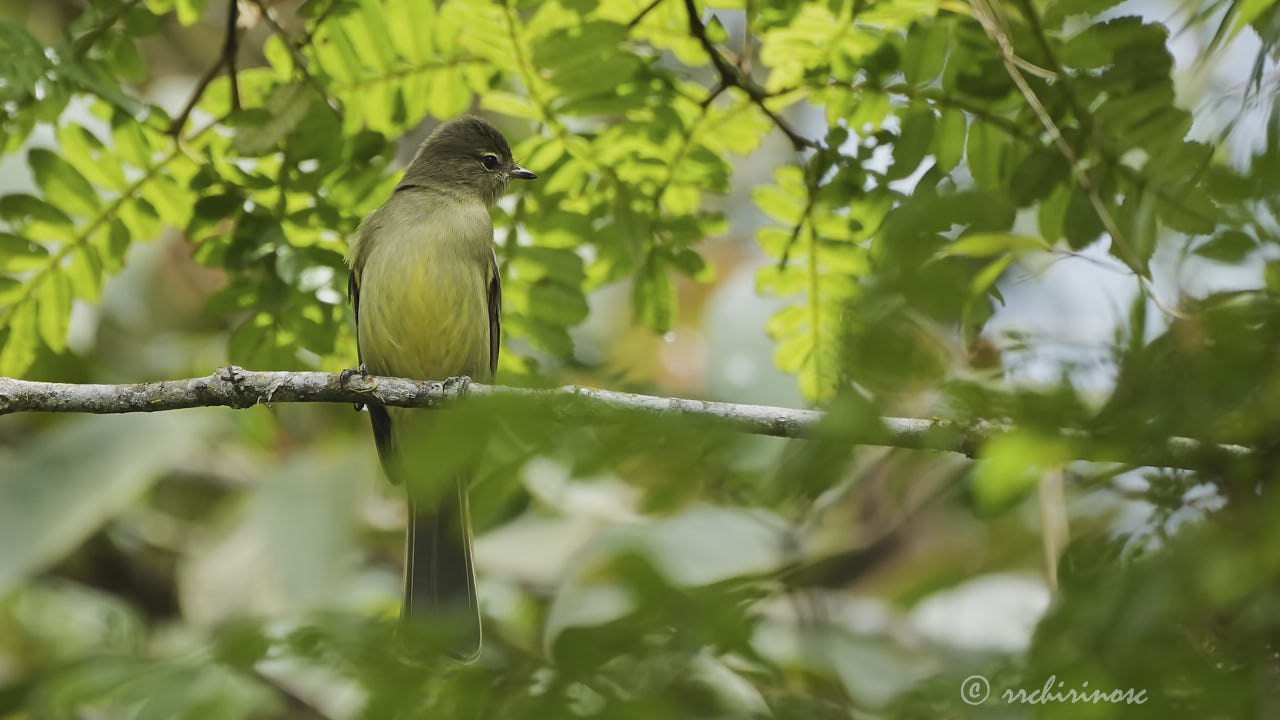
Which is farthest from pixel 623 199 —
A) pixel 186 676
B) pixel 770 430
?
pixel 186 676

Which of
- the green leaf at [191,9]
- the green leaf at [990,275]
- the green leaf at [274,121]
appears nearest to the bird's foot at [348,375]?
the green leaf at [274,121]

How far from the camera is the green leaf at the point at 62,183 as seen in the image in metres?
3.43

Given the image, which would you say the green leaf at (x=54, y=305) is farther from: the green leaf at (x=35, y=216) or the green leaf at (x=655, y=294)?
the green leaf at (x=655, y=294)

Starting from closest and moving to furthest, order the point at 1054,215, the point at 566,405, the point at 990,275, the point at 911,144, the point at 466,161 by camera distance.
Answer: the point at 566,405 → the point at 990,275 → the point at 1054,215 → the point at 911,144 → the point at 466,161

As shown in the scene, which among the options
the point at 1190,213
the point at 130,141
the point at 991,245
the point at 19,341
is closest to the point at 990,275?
the point at 991,245

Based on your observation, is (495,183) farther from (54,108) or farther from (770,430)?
(770,430)

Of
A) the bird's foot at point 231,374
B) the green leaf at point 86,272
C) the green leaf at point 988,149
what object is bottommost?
the bird's foot at point 231,374

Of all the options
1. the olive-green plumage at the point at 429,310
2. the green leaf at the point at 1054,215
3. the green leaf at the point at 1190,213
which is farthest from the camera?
the olive-green plumage at the point at 429,310

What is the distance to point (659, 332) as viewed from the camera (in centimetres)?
368

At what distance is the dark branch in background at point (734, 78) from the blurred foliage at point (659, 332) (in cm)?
2

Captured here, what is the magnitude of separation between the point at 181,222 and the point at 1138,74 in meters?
2.67

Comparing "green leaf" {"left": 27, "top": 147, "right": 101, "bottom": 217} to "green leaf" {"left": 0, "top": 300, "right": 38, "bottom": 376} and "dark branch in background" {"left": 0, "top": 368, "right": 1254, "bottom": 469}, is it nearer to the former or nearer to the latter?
"green leaf" {"left": 0, "top": 300, "right": 38, "bottom": 376}

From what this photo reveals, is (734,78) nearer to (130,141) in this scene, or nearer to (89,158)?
(130,141)

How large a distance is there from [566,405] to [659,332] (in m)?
2.26
